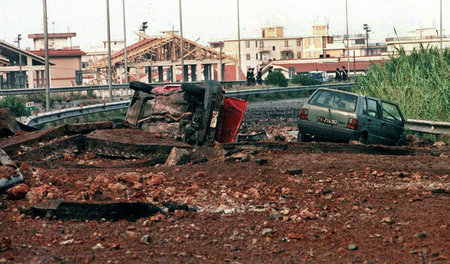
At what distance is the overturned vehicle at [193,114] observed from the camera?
17.5m

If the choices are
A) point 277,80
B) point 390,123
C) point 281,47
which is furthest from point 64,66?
point 390,123

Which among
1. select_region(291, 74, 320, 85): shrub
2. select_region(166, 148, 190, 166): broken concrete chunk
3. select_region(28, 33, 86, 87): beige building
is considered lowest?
select_region(166, 148, 190, 166): broken concrete chunk

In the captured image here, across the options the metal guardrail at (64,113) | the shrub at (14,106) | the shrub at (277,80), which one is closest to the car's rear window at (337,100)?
the metal guardrail at (64,113)

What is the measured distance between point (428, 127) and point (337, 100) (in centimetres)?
411

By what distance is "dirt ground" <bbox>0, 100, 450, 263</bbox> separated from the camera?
26.8 feet

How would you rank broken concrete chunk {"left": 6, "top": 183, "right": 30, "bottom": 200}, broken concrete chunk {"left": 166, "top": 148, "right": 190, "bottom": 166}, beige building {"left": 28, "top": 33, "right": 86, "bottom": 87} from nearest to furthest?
broken concrete chunk {"left": 6, "top": 183, "right": 30, "bottom": 200} → broken concrete chunk {"left": 166, "top": 148, "right": 190, "bottom": 166} → beige building {"left": 28, "top": 33, "right": 86, "bottom": 87}

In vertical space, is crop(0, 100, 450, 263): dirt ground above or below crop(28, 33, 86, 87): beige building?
below

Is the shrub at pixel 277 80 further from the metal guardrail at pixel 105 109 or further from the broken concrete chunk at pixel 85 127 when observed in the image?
Result: the broken concrete chunk at pixel 85 127

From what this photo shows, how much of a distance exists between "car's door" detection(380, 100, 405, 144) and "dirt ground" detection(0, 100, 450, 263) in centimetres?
393

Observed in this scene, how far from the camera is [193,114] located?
17.7 metres

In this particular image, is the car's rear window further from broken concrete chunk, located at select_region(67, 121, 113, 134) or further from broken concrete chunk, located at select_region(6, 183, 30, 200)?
broken concrete chunk, located at select_region(6, 183, 30, 200)

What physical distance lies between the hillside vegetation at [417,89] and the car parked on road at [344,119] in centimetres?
420

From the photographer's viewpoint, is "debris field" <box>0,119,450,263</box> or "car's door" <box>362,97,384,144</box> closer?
"debris field" <box>0,119,450,263</box>

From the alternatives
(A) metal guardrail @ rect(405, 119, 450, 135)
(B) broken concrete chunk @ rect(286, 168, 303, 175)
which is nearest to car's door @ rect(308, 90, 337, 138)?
(A) metal guardrail @ rect(405, 119, 450, 135)
